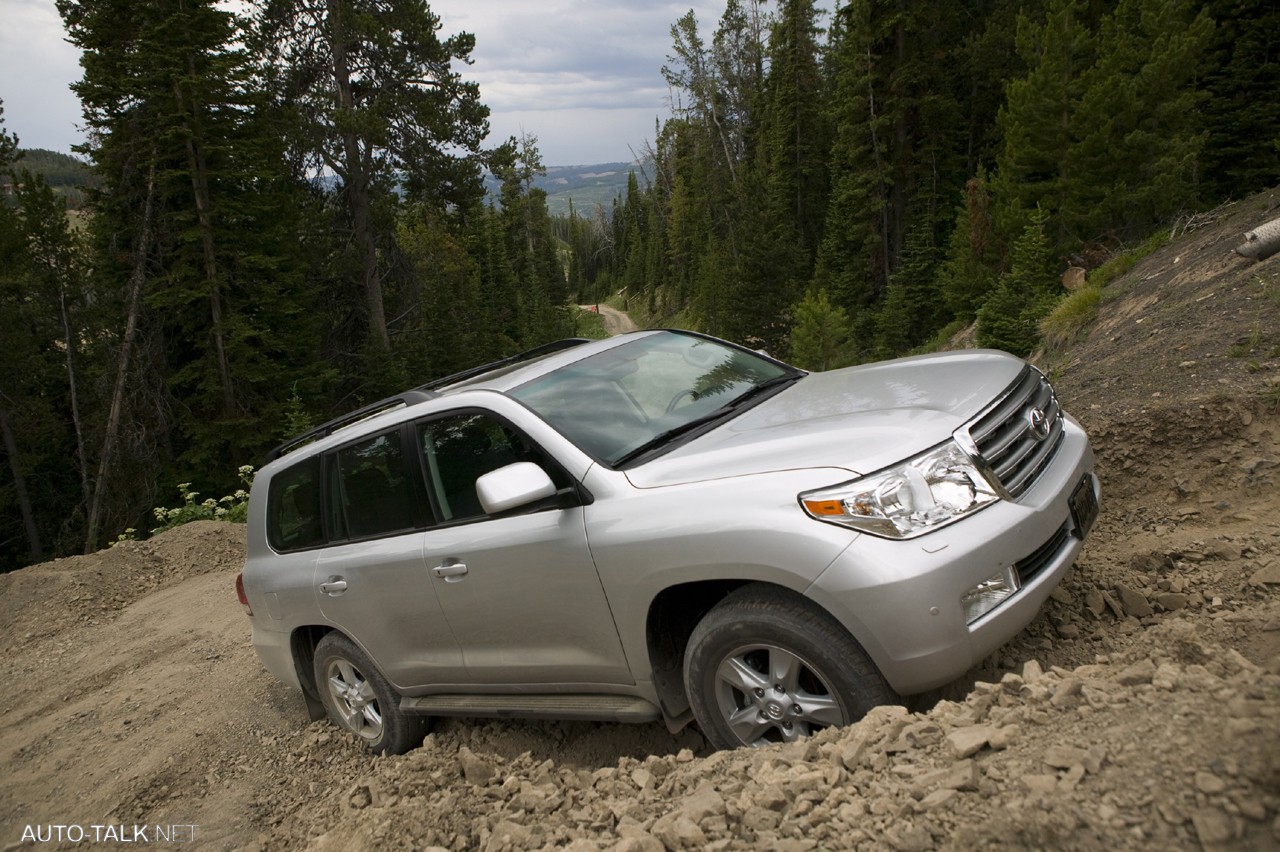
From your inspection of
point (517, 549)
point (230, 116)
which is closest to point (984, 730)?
point (517, 549)

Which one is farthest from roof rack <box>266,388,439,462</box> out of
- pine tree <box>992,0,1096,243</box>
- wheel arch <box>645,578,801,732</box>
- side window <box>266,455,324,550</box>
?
pine tree <box>992,0,1096,243</box>

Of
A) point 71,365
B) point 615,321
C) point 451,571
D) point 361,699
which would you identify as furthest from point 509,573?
point 615,321

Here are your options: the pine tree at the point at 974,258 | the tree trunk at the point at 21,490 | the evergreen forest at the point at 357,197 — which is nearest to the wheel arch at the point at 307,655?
the evergreen forest at the point at 357,197

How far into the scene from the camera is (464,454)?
3.94 metres

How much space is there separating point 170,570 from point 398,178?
58.3 feet

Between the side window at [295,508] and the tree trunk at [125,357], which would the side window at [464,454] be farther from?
the tree trunk at [125,357]

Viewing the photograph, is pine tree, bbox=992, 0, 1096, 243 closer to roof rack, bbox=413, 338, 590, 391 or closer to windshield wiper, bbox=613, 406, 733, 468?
roof rack, bbox=413, 338, 590, 391

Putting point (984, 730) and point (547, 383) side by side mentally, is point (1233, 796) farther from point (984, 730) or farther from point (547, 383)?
point (547, 383)

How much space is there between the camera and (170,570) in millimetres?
10359

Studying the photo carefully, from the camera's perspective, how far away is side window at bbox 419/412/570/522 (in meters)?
3.77

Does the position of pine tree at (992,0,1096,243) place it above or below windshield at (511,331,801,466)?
above

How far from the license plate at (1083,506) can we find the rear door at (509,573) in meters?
1.92

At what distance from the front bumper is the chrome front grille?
24 cm

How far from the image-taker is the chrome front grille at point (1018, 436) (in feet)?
10.2
